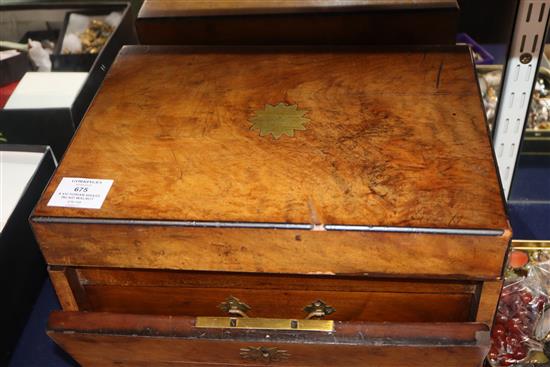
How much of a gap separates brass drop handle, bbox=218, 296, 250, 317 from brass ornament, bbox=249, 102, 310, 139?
0.65 feet

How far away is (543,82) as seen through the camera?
1.21 meters

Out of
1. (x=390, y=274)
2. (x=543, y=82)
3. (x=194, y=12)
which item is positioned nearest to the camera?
(x=390, y=274)

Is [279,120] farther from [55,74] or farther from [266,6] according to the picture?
[55,74]

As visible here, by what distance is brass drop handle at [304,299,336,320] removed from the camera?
741 mm

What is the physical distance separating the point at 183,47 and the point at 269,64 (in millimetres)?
136

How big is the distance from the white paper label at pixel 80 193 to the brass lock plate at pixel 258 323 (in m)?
0.17

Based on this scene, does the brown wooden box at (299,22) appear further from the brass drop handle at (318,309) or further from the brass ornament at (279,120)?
the brass drop handle at (318,309)

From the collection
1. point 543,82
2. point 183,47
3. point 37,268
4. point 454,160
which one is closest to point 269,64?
point 183,47

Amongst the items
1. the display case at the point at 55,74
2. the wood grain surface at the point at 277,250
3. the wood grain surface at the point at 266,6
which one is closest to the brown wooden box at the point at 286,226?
the wood grain surface at the point at 277,250

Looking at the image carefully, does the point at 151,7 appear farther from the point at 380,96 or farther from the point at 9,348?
the point at 9,348

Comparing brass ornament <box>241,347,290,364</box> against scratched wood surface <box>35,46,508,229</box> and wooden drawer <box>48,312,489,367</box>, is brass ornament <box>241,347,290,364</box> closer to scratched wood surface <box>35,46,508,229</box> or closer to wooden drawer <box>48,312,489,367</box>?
wooden drawer <box>48,312,489,367</box>

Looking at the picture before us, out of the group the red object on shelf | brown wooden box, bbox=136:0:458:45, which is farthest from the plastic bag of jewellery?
the red object on shelf

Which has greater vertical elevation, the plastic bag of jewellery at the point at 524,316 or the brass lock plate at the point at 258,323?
the plastic bag of jewellery at the point at 524,316

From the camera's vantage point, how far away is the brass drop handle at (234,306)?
0.75m
